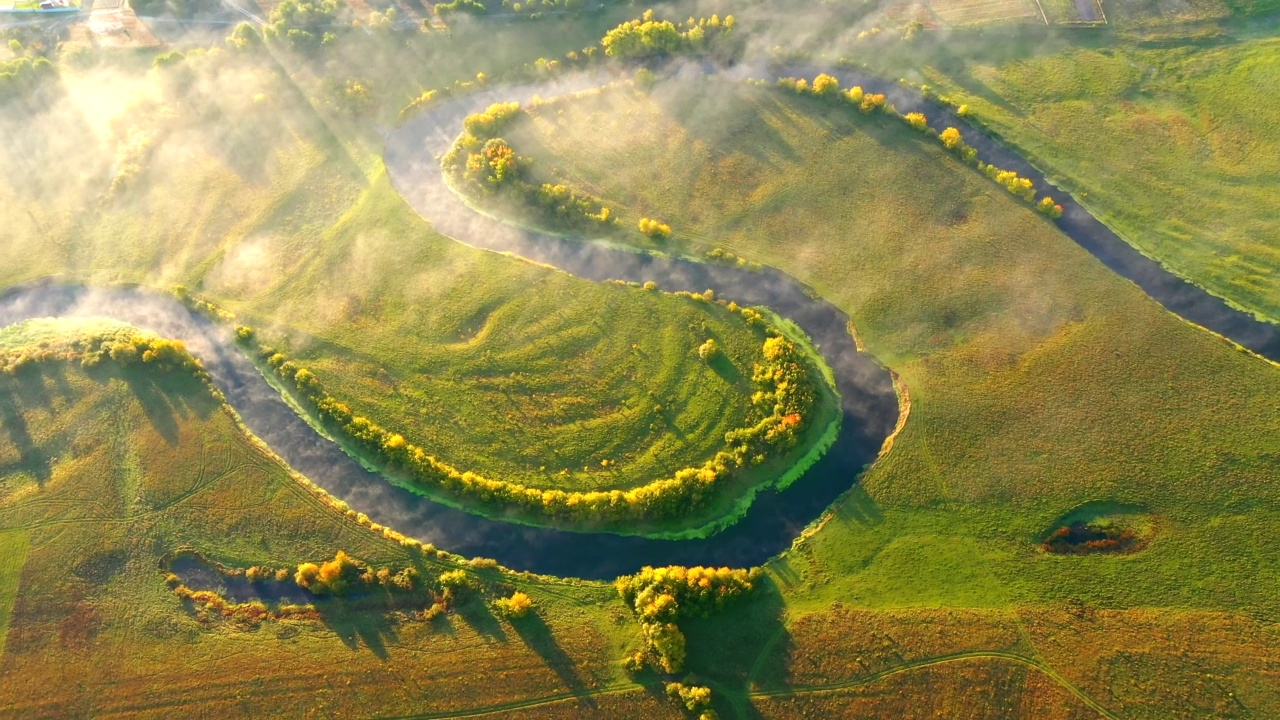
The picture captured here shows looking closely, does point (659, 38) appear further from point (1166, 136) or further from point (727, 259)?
point (1166, 136)

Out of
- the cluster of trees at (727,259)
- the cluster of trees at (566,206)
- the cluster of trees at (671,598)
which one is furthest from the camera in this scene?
the cluster of trees at (566,206)

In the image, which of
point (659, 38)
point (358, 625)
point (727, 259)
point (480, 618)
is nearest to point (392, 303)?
point (358, 625)

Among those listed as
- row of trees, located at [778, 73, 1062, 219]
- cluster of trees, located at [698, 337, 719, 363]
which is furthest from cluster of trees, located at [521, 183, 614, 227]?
row of trees, located at [778, 73, 1062, 219]

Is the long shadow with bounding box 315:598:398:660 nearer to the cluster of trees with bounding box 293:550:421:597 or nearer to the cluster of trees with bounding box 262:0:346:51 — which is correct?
the cluster of trees with bounding box 293:550:421:597

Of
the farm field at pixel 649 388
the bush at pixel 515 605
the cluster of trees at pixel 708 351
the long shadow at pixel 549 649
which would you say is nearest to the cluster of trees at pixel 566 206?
the farm field at pixel 649 388

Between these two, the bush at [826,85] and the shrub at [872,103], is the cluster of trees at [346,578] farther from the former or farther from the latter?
the shrub at [872,103]

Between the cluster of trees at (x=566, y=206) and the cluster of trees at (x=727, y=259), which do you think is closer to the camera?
the cluster of trees at (x=727, y=259)
